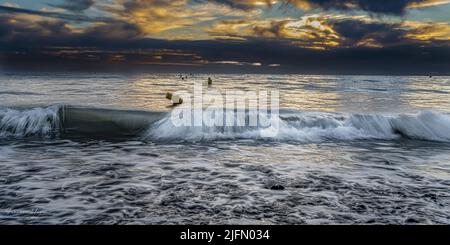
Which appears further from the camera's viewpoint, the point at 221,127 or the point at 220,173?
the point at 221,127

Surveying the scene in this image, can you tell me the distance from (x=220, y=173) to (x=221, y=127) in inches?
231

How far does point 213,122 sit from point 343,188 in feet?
25.3

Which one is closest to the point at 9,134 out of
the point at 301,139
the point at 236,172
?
the point at 236,172

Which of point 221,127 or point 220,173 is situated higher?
point 221,127

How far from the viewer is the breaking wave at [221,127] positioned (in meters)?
11.9

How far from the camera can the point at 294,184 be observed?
6215 millimetres

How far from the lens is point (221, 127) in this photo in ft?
42.1

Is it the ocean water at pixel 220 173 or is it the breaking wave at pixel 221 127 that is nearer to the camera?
the ocean water at pixel 220 173

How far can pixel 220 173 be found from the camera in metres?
7.00

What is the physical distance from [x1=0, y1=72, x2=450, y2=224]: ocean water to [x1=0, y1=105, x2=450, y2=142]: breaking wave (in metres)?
0.07

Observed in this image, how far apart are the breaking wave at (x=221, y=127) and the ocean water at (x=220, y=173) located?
68mm

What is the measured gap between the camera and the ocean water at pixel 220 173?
15.7ft

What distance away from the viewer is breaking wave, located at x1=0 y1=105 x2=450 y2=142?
11.9 metres
